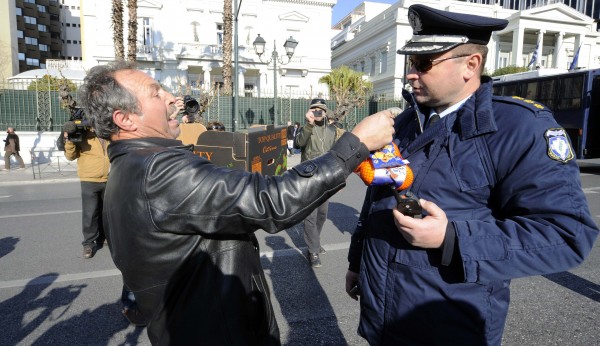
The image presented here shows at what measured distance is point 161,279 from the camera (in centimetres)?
148

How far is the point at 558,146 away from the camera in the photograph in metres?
1.30

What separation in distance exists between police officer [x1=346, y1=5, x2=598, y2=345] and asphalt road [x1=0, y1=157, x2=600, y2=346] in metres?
1.67

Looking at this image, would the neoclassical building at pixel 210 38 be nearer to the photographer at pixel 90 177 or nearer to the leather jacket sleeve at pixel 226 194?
the photographer at pixel 90 177

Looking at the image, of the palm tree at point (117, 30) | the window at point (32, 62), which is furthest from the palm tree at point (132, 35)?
the window at point (32, 62)

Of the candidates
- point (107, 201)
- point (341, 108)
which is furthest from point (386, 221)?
point (341, 108)

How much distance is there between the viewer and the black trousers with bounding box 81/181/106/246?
5074 mm

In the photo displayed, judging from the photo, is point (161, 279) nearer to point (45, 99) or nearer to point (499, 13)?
point (45, 99)

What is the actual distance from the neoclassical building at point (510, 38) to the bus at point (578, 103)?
68.9 ft

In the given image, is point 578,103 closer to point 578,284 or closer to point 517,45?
point 578,284

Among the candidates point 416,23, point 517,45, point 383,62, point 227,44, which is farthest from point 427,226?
point 517,45

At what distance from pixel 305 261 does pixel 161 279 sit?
338 cm

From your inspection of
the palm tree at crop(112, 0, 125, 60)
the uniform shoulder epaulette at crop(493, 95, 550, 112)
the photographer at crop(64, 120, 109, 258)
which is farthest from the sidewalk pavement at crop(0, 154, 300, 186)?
the uniform shoulder epaulette at crop(493, 95, 550, 112)

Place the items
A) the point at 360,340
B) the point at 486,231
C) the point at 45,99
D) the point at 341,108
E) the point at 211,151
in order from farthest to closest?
the point at 341,108, the point at 45,99, the point at 211,151, the point at 360,340, the point at 486,231

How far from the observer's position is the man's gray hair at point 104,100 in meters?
1.55
